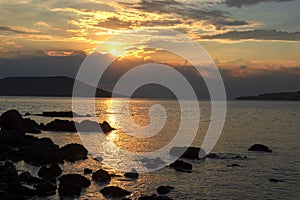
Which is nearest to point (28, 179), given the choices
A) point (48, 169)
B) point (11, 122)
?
point (48, 169)

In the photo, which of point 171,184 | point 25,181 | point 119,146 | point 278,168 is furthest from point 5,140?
point 278,168

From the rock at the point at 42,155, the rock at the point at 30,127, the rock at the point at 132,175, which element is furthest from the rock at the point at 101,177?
the rock at the point at 30,127

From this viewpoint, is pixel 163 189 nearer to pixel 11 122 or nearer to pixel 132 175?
pixel 132 175

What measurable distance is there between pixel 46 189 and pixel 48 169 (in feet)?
19.5

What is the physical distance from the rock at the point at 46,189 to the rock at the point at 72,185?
20.4 inches

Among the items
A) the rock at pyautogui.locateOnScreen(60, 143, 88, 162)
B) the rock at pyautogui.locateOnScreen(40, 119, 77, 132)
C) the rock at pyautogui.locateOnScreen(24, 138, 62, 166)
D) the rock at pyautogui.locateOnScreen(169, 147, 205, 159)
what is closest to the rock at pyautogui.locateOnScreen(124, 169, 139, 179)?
the rock at pyautogui.locateOnScreen(24, 138, 62, 166)

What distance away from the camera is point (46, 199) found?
22578mm

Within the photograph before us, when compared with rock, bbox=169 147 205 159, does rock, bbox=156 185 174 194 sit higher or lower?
higher

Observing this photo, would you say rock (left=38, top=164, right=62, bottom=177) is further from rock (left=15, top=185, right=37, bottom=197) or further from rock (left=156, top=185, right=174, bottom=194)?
rock (left=156, top=185, right=174, bottom=194)

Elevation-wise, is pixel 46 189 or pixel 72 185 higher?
pixel 72 185

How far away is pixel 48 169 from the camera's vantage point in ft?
96.9

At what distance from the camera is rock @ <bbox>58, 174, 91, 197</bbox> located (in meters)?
23.9

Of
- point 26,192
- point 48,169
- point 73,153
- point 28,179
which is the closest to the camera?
point 26,192

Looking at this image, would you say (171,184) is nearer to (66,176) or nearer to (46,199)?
(66,176)
